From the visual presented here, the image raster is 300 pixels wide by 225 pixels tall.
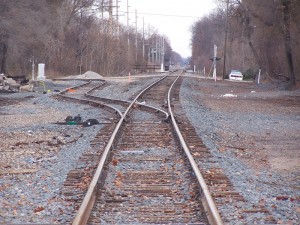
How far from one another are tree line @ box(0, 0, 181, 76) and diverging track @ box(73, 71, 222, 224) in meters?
32.1

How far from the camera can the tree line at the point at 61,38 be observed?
42656 millimetres

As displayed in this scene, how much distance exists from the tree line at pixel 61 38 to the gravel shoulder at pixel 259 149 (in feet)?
86.3

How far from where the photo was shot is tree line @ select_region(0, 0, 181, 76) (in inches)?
1679

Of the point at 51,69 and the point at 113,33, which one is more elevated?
the point at 113,33

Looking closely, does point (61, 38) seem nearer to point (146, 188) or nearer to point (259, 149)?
point (259, 149)

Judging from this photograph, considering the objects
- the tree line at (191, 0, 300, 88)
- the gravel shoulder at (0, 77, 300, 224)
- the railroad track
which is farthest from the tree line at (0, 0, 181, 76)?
the railroad track

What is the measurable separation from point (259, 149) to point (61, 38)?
4990cm

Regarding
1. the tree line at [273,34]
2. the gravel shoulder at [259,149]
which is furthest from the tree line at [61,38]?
the gravel shoulder at [259,149]

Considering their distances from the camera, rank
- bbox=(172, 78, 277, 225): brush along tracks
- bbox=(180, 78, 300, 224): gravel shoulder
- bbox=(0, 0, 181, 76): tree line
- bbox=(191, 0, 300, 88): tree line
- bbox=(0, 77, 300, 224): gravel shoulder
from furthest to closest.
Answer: bbox=(0, 0, 181, 76): tree line < bbox=(191, 0, 300, 88): tree line < bbox=(180, 78, 300, 224): gravel shoulder < bbox=(0, 77, 300, 224): gravel shoulder < bbox=(172, 78, 277, 225): brush along tracks

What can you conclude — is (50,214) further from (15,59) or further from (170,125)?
(15,59)

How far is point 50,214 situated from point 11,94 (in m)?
22.5

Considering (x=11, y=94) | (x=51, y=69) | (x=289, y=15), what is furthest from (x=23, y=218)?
(x=51, y=69)

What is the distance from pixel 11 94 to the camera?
27594 mm

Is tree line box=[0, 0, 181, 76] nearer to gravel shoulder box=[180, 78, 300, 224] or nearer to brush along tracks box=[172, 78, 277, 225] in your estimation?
gravel shoulder box=[180, 78, 300, 224]
